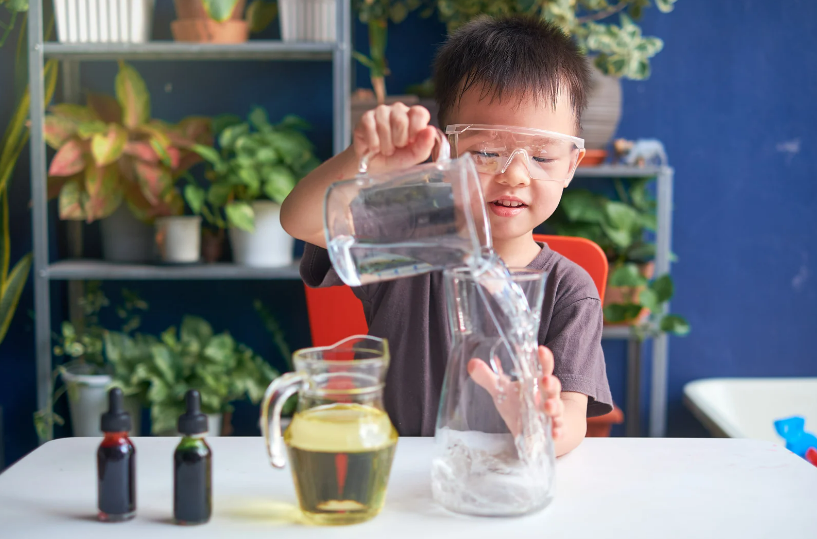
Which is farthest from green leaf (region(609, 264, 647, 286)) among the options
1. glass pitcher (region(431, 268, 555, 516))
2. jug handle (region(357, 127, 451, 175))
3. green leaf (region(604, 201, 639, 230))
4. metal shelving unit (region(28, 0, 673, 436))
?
glass pitcher (region(431, 268, 555, 516))

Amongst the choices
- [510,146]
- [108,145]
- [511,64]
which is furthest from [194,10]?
[510,146]

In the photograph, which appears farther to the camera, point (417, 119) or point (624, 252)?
point (624, 252)

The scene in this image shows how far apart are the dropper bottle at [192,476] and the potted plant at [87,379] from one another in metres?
1.58

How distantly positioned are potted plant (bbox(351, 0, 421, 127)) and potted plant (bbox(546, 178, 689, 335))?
0.60 meters

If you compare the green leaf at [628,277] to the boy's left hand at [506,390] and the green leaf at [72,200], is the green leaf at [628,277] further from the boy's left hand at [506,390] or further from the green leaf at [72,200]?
the boy's left hand at [506,390]

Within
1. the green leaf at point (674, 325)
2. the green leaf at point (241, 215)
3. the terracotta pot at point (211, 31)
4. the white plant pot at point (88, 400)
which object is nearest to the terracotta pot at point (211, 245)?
the green leaf at point (241, 215)

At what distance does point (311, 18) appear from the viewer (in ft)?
7.40

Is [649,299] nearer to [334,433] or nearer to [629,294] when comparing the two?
[629,294]

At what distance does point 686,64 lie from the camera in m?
2.71

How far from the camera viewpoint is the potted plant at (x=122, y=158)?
2193mm

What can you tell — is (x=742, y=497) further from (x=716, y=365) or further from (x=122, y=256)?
(x=716, y=365)

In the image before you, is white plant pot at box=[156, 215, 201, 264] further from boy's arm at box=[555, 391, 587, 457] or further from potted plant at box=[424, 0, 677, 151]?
boy's arm at box=[555, 391, 587, 457]

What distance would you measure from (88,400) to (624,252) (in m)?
1.64

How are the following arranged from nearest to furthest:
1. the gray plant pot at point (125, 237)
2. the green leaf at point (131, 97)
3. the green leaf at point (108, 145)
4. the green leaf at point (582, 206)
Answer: the green leaf at point (108, 145) < the green leaf at point (131, 97) < the gray plant pot at point (125, 237) < the green leaf at point (582, 206)
